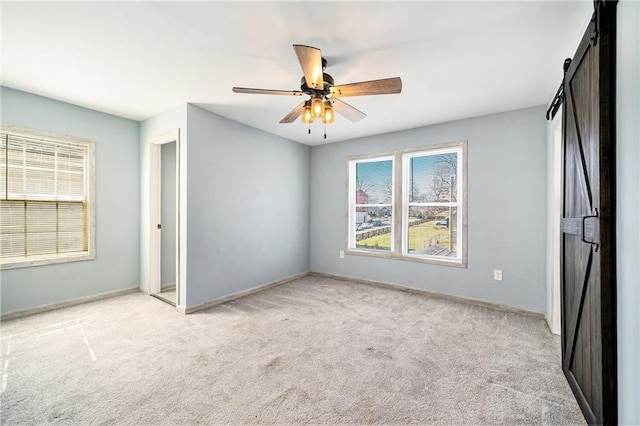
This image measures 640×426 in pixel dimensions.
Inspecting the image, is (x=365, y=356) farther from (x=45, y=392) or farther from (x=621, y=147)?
(x=45, y=392)

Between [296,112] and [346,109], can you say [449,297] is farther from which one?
[296,112]

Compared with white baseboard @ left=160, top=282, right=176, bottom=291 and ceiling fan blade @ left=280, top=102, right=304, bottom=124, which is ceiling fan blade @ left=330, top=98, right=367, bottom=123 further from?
white baseboard @ left=160, top=282, right=176, bottom=291

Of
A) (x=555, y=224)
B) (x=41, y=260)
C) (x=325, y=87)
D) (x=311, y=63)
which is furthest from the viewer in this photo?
(x=41, y=260)

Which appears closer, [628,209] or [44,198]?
[628,209]

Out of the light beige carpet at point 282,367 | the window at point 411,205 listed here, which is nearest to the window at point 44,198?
the light beige carpet at point 282,367

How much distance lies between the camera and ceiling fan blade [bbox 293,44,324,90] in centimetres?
166

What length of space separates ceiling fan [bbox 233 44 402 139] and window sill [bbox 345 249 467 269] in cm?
244

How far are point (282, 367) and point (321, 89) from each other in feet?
7.34

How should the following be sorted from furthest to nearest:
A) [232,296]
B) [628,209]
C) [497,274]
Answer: [232,296]
[497,274]
[628,209]

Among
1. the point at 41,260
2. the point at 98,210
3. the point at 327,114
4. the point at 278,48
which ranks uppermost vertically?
the point at 278,48

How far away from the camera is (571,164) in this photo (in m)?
1.92

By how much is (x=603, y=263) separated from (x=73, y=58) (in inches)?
155

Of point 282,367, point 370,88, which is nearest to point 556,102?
point 370,88

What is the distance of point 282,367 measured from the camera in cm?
216
